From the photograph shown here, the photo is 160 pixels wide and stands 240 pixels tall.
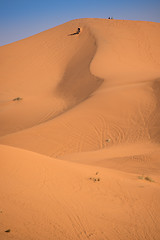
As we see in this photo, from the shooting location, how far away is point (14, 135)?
12.4 metres

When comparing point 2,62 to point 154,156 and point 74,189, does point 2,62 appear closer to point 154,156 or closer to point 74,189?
point 154,156

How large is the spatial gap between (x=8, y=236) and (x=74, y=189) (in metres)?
2.01

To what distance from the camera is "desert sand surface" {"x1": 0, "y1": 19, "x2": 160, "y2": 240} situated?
425cm

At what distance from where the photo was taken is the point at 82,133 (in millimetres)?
12367

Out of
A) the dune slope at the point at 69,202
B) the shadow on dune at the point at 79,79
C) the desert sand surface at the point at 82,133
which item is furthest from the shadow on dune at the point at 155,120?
the dune slope at the point at 69,202

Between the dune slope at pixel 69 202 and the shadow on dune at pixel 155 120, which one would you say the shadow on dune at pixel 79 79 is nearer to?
the shadow on dune at pixel 155 120

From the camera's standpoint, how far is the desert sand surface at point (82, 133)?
425 centimetres

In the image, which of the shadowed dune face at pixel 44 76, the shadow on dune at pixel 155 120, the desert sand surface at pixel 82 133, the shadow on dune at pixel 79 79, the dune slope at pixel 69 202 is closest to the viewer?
the dune slope at pixel 69 202

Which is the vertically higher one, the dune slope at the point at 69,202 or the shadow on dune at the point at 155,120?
the shadow on dune at the point at 155,120

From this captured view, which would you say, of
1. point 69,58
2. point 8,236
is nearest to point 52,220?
point 8,236

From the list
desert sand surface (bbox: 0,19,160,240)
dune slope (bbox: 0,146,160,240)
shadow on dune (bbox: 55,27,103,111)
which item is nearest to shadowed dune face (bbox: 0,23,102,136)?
shadow on dune (bbox: 55,27,103,111)

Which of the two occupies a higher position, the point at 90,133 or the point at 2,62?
the point at 2,62

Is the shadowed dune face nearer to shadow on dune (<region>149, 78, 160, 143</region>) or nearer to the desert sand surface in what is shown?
the desert sand surface

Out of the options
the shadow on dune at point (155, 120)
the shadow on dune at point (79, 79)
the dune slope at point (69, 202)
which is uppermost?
the shadow on dune at point (79, 79)
